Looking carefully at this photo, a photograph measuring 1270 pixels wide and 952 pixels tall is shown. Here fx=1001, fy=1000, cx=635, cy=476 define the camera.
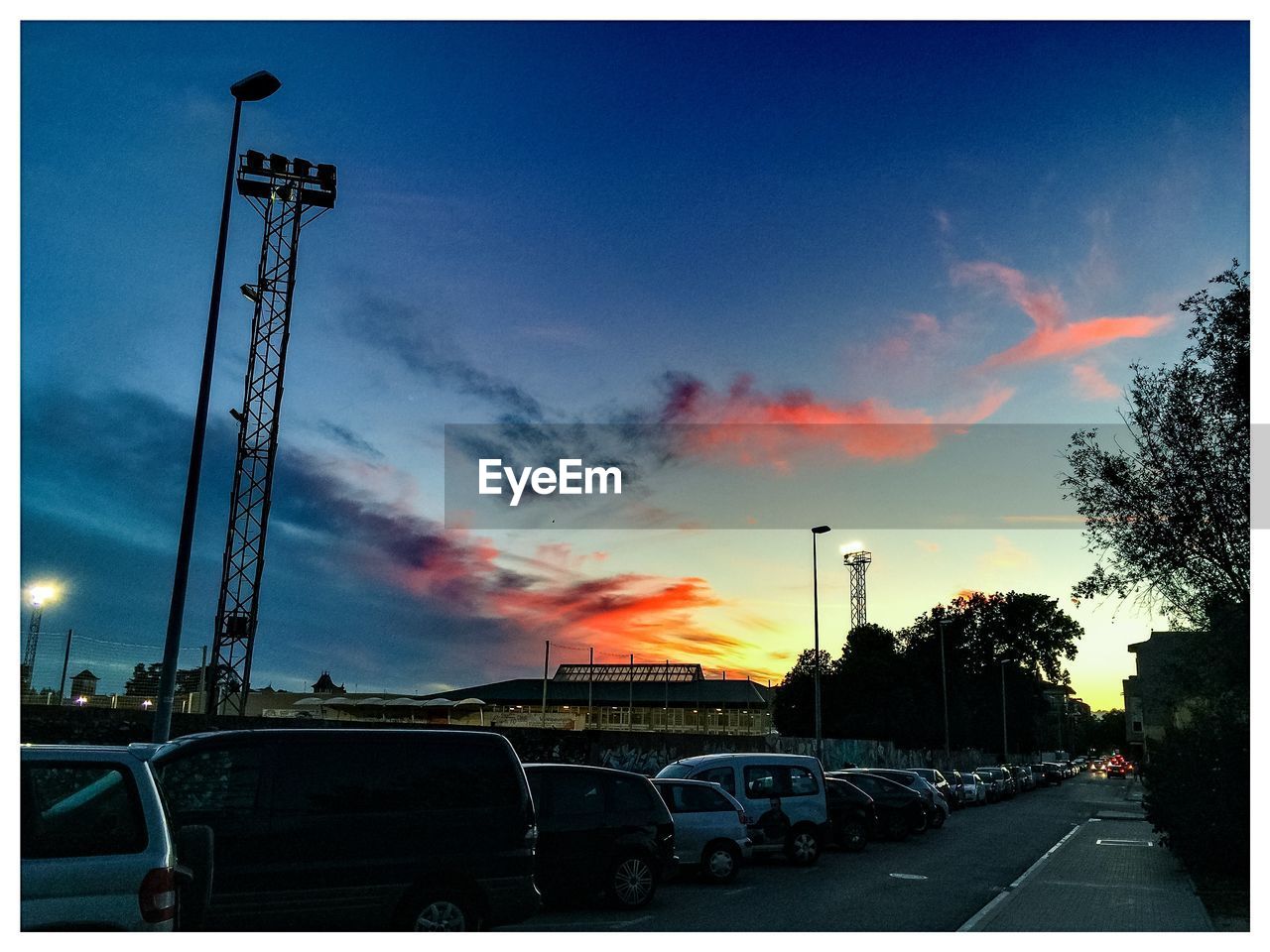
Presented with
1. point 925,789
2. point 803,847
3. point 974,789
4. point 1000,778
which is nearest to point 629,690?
point 1000,778

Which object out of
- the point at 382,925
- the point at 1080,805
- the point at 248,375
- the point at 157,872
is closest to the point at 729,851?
the point at 382,925

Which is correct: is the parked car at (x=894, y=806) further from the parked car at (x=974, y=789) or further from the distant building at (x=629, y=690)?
the distant building at (x=629, y=690)

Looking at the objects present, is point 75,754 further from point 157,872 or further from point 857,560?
point 857,560

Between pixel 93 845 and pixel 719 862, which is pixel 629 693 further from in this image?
pixel 93 845

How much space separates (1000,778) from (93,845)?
4764cm

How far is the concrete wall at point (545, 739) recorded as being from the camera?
57.7 feet

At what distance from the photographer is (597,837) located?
11547 mm

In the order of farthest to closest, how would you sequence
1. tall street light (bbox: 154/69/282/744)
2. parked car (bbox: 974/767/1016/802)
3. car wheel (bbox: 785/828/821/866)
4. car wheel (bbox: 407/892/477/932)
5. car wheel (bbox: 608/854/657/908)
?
parked car (bbox: 974/767/1016/802)
car wheel (bbox: 785/828/821/866)
tall street light (bbox: 154/69/282/744)
car wheel (bbox: 608/854/657/908)
car wheel (bbox: 407/892/477/932)

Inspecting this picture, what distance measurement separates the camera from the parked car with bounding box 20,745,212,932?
5.70 meters

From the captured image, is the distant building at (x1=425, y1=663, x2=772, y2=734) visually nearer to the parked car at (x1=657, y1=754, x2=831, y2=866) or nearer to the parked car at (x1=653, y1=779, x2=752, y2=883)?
the parked car at (x1=657, y1=754, x2=831, y2=866)

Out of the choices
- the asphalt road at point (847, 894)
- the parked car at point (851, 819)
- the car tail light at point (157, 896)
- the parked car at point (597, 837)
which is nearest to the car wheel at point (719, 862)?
the asphalt road at point (847, 894)

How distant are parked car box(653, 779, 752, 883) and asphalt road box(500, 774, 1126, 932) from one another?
0.30m

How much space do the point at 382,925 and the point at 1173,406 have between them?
58.3ft

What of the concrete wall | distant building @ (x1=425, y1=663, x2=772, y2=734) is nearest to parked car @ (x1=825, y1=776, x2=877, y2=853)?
the concrete wall
